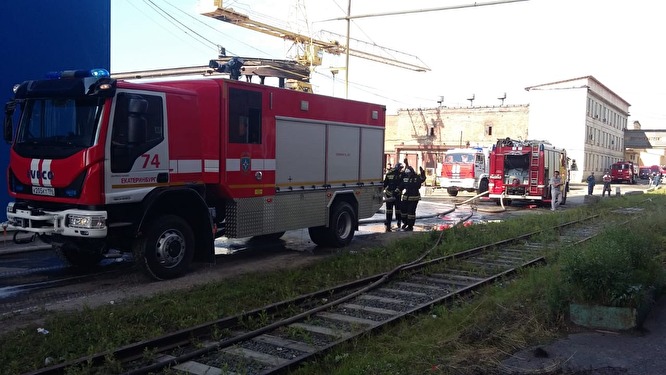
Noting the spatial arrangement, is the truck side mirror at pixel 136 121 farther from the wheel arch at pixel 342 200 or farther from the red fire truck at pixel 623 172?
the red fire truck at pixel 623 172

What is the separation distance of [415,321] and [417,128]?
2337 inches

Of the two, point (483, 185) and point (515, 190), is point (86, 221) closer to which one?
point (515, 190)

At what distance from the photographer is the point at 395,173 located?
1532cm

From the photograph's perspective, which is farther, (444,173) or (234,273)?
(444,173)

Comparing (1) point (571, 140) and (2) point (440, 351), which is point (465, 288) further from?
(1) point (571, 140)

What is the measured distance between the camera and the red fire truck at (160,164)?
7.70 m

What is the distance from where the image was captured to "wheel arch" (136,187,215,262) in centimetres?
834

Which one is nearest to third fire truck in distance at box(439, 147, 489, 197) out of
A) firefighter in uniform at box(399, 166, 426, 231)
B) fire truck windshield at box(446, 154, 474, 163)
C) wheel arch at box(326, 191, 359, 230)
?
fire truck windshield at box(446, 154, 474, 163)

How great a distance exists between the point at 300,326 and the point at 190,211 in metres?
3.59

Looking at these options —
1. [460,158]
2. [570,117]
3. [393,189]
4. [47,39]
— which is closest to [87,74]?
[47,39]

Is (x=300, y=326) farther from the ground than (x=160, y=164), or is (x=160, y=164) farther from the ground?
(x=160, y=164)

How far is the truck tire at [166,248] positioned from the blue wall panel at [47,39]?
7110 mm

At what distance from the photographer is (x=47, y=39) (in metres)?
14.1

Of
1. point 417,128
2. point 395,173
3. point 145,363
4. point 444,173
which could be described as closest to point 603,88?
point 417,128
